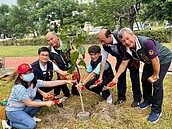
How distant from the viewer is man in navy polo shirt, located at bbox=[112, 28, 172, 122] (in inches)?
98.5

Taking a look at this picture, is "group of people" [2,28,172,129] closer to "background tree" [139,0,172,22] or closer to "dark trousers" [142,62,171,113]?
"dark trousers" [142,62,171,113]

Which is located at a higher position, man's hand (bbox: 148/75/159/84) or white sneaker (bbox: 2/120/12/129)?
man's hand (bbox: 148/75/159/84)

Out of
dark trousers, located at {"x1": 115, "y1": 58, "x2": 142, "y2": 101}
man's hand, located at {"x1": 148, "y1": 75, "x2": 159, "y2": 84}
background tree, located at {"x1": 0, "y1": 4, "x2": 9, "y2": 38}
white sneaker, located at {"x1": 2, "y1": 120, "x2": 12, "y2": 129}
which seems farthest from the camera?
background tree, located at {"x1": 0, "y1": 4, "x2": 9, "y2": 38}

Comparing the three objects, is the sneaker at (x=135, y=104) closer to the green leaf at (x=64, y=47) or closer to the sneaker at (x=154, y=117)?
the sneaker at (x=154, y=117)

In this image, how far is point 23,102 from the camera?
2.75 meters

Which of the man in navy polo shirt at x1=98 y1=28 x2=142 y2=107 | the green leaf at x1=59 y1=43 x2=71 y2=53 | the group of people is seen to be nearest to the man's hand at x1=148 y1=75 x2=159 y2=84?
the group of people

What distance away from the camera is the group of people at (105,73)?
101 inches

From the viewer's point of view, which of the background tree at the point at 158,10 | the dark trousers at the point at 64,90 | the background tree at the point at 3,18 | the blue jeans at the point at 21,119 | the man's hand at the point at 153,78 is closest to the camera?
the man's hand at the point at 153,78


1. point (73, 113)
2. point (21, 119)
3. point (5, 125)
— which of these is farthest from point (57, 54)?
point (5, 125)

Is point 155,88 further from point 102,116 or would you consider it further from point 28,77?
Answer: point 28,77

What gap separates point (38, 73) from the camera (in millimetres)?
3189

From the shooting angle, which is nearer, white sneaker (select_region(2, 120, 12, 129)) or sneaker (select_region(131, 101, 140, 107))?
white sneaker (select_region(2, 120, 12, 129))

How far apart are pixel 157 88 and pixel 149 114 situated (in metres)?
0.47

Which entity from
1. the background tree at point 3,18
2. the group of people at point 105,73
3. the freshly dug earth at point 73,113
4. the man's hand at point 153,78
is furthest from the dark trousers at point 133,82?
the background tree at point 3,18
